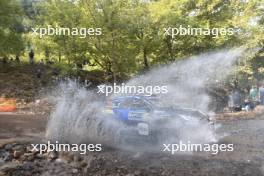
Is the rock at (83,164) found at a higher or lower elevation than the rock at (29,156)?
lower

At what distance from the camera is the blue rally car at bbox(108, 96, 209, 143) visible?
11.5 meters

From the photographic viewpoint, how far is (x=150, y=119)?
38.0ft

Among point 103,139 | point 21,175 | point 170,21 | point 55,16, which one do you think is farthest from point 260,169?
point 55,16

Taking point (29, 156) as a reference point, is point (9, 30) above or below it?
above

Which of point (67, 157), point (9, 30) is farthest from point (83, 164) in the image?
point (9, 30)

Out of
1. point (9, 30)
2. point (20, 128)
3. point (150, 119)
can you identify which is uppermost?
point (9, 30)

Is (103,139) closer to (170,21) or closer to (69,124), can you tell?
(69,124)

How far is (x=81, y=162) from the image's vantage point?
9.63m

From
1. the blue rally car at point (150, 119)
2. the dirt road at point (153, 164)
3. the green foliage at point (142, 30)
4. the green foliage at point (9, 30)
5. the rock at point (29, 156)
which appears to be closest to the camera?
the dirt road at point (153, 164)

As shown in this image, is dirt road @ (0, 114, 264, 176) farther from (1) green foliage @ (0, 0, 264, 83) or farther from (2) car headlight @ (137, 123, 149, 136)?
(1) green foliage @ (0, 0, 264, 83)

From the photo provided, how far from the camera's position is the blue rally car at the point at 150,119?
11531 mm

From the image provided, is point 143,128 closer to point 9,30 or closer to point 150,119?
point 150,119

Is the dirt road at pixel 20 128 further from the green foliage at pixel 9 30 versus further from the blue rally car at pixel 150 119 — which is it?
the green foliage at pixel 9 30

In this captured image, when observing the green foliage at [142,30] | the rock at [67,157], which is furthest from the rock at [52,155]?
the green foliage at [142,30]
